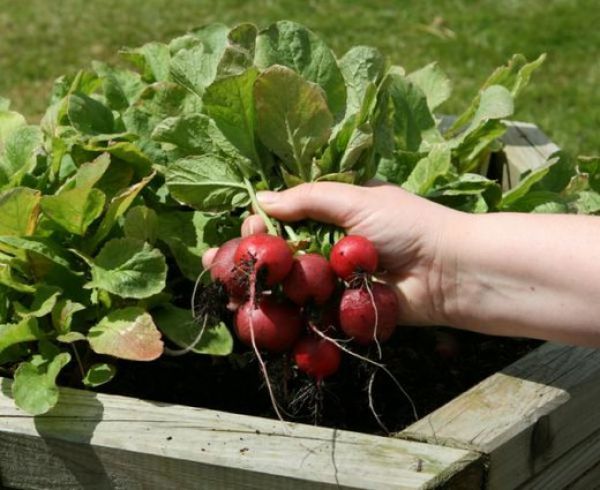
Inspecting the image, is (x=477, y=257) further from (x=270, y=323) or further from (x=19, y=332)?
(x=19, y=332)

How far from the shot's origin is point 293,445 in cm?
130

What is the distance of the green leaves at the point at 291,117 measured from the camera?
1.53 metres

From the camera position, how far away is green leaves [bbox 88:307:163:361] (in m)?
1.42

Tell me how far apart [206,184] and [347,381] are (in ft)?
1.37

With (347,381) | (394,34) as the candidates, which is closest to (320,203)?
(347,381)

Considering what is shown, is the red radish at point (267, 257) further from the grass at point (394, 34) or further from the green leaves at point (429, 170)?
the grass at point (394, 34)

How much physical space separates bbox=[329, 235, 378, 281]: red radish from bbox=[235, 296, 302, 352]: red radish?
3.9 inches

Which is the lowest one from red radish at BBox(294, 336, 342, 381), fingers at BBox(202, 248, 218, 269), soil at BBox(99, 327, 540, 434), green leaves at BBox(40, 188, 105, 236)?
soil at BBox(99, 327, 540, 434)

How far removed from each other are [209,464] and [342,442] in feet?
0.60

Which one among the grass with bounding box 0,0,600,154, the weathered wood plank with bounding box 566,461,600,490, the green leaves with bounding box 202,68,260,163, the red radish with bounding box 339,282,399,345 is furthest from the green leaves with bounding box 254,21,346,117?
the grass with bounding box 0,0,600,154

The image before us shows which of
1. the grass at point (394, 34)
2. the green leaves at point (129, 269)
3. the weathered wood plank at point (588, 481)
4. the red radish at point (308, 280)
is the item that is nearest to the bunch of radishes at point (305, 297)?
the red radish at point (308, 280)

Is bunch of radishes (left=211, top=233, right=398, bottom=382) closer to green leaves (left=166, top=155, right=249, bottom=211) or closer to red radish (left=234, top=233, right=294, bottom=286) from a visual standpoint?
red radish (left=234, top=233, right=294, bottom=286)

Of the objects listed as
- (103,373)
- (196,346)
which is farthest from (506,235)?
(103,373)

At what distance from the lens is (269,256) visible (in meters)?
1.37
